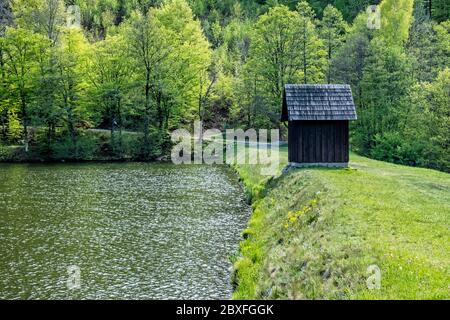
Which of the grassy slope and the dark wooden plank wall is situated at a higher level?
the dark wooden plank wall

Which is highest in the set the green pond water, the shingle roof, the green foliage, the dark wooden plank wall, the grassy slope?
the green foliage

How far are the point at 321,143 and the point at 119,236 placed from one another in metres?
14.6

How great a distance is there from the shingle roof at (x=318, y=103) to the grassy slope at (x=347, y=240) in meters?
5.12

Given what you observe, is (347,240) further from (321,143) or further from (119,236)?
(321,143)

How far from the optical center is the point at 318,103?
2864 cm

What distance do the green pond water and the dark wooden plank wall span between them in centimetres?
537

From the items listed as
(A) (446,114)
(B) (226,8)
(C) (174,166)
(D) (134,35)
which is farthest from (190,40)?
(B) (226,8)

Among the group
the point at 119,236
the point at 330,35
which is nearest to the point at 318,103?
the point at 119,236

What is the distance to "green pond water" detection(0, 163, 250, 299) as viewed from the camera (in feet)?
48.1

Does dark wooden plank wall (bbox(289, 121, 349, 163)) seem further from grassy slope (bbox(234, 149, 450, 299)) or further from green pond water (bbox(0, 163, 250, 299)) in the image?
green pond water (bbox(0, 163, 250, 299))

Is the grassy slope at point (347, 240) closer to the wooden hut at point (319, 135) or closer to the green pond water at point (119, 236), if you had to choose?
the green pond water at point (119, 236)

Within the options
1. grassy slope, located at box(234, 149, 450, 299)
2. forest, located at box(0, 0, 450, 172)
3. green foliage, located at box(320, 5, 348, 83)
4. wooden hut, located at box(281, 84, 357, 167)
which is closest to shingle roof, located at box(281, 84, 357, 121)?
wooden hut, located at box(281, 84, 357, 167)

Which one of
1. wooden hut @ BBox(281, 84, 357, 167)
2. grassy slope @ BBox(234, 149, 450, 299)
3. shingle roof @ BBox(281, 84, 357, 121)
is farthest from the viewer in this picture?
wooden hut @ BBox(281, 84, 357, 167)

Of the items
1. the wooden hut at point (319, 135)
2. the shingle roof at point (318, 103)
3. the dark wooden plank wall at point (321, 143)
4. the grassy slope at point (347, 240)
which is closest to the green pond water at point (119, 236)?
the grassy slope at point (347, 240)
